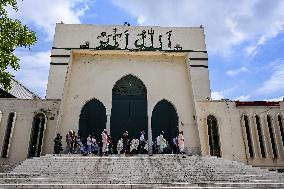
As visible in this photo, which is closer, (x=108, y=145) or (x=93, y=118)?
(x=108, y=145)

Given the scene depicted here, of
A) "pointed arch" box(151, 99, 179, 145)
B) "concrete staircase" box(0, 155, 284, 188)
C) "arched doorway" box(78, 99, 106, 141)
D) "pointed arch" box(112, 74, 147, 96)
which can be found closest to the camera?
"concrete staircase" box(0, 155, 284, 188)

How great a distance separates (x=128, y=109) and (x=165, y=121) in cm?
243

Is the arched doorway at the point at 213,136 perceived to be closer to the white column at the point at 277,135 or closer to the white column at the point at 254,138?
the white column at the point at 254,138

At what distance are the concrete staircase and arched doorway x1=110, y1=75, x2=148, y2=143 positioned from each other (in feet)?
13.4

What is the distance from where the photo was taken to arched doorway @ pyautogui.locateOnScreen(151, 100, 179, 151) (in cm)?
1736

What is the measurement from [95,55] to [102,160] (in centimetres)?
846

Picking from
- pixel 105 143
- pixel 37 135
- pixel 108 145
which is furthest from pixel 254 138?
pixel 37 135

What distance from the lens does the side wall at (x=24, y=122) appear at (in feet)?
53.5

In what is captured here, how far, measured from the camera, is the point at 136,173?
10.8 meters

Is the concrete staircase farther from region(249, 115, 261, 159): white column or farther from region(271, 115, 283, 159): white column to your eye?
region(271, 115, 283, 159): white column

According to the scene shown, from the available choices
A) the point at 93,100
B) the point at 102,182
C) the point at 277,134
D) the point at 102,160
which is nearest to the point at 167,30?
the point at 93,100

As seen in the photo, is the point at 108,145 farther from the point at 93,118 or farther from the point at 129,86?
the point at 129,86

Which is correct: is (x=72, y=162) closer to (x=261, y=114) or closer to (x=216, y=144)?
(x=216, y=144)

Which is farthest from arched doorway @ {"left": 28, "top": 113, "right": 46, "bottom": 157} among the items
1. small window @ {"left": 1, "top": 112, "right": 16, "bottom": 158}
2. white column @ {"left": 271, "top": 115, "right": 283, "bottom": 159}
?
white column @ {"left": 271, "top": 115, "right": 283, "bottom": 159}
